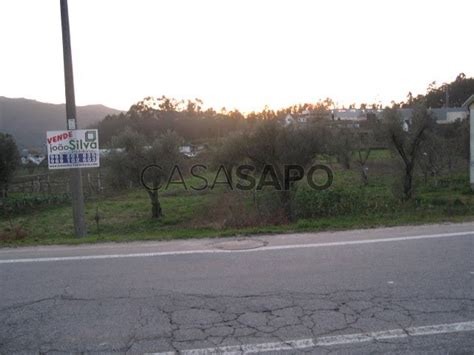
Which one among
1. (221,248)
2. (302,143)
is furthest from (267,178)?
(221,248)

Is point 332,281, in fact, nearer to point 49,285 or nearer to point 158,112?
point 49,285

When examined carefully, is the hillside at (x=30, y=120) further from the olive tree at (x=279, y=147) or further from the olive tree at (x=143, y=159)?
the olive tree at (x=279, y=147)

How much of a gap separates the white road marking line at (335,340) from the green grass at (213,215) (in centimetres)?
506

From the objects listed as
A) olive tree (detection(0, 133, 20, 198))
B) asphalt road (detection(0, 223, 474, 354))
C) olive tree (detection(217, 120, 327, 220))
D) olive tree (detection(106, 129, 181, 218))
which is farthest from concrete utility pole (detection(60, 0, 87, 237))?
olive tree (detection(0, 133, 20, 198))

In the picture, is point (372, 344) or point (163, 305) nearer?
point (372, 344)

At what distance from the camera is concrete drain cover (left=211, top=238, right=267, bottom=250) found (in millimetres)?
7686

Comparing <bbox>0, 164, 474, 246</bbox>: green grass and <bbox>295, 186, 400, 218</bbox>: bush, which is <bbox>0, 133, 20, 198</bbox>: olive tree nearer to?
<bbox>0, 164, 474, 246</bbox>: green grass

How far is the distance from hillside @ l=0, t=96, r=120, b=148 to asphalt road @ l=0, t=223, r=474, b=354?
101m

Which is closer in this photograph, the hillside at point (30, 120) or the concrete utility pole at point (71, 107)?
the concrete utility pole at point (71, 107)

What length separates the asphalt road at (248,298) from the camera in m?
3.96

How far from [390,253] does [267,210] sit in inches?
246

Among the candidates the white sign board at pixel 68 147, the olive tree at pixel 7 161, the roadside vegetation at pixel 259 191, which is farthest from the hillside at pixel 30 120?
the white sign board at pixel 68 147

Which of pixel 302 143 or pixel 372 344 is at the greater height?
pixel 302 143

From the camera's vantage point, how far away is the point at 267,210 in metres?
12.8
